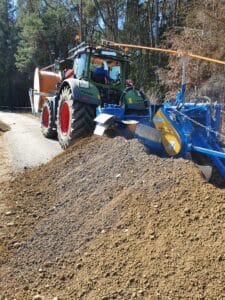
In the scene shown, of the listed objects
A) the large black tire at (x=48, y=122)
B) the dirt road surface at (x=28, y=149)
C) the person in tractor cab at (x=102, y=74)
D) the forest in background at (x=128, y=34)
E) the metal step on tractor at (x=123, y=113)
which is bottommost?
the dirt road surface at (x=28, y=149)

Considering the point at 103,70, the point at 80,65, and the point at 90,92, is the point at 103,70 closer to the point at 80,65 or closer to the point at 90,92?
the point at 80,65

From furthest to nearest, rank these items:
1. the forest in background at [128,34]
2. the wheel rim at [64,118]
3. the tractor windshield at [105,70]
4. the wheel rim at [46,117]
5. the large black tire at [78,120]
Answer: the forest in background at [128,34], the wheel rim at [46,117], the tractor windshield at [105,70], the wheel rim at [64,118], the large black tire at [78,120]

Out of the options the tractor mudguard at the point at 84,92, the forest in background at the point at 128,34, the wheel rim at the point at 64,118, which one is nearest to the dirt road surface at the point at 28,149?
the wheel rim at the point at 64,118

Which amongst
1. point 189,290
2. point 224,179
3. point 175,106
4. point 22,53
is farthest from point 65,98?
point 22,53

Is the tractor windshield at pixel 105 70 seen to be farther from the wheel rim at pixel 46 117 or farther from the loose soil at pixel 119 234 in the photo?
the loose soil at pixel 119 234

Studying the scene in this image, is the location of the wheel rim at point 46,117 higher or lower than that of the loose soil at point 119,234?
higher

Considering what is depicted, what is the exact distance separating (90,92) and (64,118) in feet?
2.99

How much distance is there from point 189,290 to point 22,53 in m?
36.2

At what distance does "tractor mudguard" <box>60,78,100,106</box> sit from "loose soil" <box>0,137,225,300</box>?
2320mm

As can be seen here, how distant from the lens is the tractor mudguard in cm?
739

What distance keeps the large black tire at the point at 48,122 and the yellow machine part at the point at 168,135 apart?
180 inches

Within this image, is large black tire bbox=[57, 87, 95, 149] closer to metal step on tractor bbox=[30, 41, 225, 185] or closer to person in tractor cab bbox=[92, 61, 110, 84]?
metal step on tractor bbox=[30, 41, 225, 185]

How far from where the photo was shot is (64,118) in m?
8.10

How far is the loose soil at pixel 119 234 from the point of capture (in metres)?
3.04
